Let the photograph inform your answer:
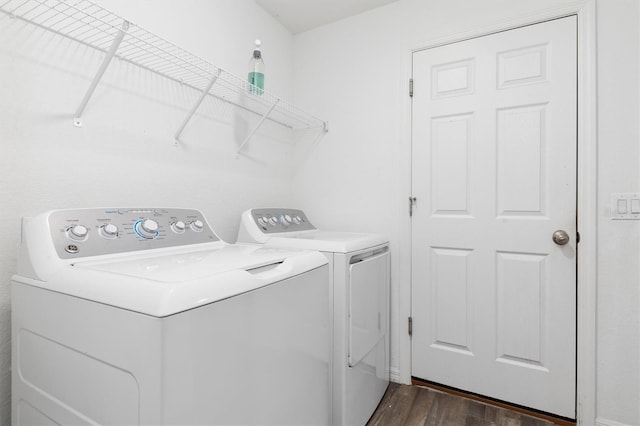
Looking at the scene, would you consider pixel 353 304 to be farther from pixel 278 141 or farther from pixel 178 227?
pixel 278 141

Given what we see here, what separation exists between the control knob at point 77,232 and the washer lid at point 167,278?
0.35 feet

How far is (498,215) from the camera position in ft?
5.95

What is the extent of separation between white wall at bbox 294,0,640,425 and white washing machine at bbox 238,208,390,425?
0.98 ft

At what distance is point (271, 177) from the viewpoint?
2281mm

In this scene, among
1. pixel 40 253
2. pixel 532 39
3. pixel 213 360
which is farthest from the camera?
pixel 532 39

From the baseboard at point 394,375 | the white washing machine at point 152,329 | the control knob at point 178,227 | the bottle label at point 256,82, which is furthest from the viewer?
the baseboard at point 394,375

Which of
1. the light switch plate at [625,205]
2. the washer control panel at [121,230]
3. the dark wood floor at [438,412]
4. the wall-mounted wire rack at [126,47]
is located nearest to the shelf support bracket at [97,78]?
the wall-mounted wire rack at [126,47]

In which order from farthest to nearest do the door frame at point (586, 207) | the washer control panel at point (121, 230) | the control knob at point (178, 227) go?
the door frame at point (586, 207) → the control knob at point (178, 227) → the washer control panel at point (121, 230)

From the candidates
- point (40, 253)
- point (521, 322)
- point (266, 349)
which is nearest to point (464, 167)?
point (521, 322)

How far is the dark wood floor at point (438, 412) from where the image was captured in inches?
65.1

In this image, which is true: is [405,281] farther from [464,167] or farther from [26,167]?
[26,167]

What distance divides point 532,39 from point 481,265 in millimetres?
1266

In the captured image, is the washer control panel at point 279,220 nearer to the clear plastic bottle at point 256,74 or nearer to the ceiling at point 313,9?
the clear plastic bottle at point 256,74

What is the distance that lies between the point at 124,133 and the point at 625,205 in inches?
91.2
